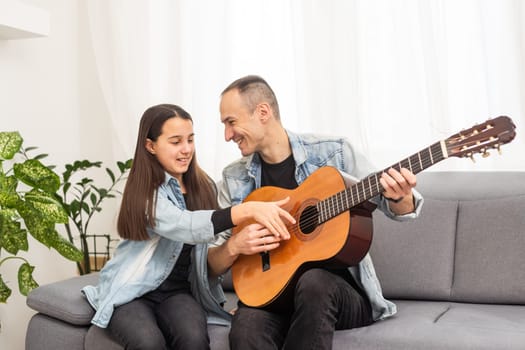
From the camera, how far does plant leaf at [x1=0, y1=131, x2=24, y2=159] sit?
8.34ft

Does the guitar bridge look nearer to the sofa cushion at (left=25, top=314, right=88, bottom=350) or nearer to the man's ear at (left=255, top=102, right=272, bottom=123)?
the man's ear at (left=255, top=102, right=272, bottom=123)

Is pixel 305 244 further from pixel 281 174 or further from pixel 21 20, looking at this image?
pixel 21 20

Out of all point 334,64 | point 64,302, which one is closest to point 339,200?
point 64,302

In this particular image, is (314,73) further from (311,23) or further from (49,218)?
(49,218)

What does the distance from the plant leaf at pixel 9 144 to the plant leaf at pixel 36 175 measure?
0.05m

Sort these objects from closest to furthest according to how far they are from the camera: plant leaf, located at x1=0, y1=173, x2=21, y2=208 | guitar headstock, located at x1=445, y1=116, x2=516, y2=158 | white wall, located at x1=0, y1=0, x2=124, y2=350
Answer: guitar headstock, located at x1=445, y1=116, x2=516, y2=158
plant leaf, located at x1=0, y1=173, x2=21, y2=208
white wall, located at x1=0, y1=0, x2=124, y2=350

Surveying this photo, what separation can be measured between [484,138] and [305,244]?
0.58 m

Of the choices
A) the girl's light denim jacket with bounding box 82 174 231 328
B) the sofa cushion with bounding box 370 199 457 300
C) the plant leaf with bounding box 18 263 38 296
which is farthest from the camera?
the plant leaf with bounding box 18 263 38 296

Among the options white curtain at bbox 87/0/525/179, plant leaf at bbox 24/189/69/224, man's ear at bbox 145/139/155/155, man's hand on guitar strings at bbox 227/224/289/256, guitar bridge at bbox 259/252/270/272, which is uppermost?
white curtain at bbox 87/0/525/179

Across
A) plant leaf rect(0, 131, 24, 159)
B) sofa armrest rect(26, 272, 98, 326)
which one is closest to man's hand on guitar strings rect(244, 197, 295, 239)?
sofa armrest rect(26, 272, 98, 326)

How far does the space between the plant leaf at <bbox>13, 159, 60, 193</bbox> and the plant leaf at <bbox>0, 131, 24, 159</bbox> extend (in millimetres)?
52

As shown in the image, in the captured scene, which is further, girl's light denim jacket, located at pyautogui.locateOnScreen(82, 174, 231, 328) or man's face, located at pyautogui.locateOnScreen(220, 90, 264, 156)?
man's face, located at pyautogui.locateOnScreen(220, 90, 264, 156)

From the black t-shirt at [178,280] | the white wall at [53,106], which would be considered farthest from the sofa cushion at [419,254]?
the white wall at [53,106]

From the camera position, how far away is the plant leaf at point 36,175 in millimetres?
2549
